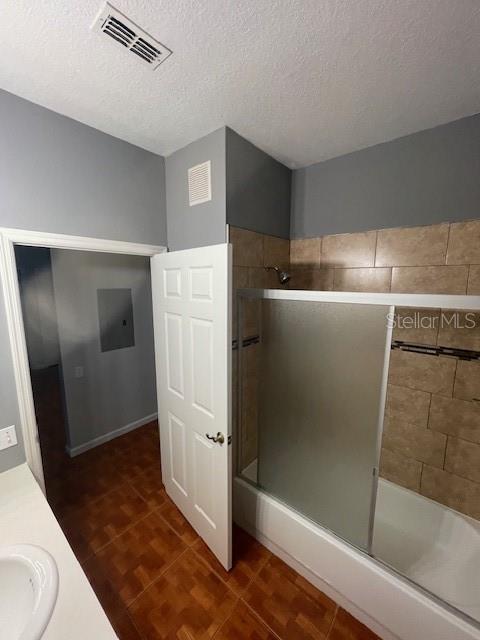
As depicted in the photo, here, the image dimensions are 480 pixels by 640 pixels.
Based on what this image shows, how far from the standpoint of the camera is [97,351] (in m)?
2.57

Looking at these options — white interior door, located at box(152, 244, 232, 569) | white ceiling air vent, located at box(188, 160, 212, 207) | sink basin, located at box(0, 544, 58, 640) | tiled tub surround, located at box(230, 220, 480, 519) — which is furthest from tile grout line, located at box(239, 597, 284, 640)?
white ceiling air vent, located at box(188, 160, 212, 207)

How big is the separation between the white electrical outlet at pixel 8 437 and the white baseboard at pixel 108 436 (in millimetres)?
1379

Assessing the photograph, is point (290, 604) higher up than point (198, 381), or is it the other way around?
point (198, 381)

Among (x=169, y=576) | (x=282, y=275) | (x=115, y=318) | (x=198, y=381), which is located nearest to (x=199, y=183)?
(x=282, y=275)

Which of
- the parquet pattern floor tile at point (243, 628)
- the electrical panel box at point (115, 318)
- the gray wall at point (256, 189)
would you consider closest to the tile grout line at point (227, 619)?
the parquet pattern floor tile at point (243, 628)

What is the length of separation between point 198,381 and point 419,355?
4.67 ft

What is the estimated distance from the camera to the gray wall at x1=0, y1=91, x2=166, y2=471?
120 cm

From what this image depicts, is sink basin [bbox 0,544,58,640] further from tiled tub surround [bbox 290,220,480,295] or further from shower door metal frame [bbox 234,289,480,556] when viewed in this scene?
tiled tub surround [bbox 290,220,480,295]

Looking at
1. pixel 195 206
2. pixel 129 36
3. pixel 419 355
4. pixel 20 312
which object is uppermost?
pixel 129 36

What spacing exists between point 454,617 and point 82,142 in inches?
110

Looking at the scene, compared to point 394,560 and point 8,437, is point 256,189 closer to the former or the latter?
point 8,437

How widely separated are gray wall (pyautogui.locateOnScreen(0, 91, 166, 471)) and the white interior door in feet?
1.34

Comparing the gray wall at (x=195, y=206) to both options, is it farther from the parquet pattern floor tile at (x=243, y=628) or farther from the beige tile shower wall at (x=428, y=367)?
the parquet pattern floor tile at (x=243, y=628)

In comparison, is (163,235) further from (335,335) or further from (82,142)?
(335,335)
